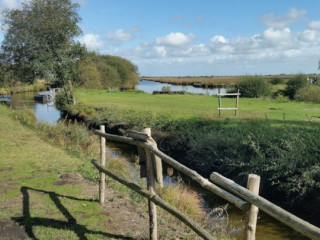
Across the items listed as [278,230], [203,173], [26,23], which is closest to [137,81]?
[26,23]

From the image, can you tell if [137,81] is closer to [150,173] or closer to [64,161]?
[64,161]

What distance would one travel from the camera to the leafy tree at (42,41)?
35.4 meters

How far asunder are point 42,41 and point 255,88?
1062 inches

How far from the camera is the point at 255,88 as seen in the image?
43.8m

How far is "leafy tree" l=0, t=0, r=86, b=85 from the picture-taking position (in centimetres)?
3544

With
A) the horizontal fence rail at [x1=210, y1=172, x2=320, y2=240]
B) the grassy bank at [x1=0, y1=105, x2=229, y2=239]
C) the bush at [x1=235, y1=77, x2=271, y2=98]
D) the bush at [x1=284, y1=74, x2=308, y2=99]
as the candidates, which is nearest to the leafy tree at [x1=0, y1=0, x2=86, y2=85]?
the bush at [x1=235, y1=77, x2=271, y2=98]

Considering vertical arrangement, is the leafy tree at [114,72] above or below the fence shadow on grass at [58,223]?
above

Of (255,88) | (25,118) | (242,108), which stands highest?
(255,88)

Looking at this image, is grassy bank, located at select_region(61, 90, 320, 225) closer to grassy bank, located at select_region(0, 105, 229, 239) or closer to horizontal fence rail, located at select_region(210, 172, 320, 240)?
grassy bank, located at select_region(0, 105, 229, 239)

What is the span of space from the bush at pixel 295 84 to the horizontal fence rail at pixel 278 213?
145 ft

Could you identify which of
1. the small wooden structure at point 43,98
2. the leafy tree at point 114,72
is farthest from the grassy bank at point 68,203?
the leafy tree at point 114,72

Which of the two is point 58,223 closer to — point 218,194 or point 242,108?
point 218,194

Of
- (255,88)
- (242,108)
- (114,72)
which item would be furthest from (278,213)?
(114,72)

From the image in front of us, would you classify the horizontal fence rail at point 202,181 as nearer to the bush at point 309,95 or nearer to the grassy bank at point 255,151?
the grassy bank at point 255,151
